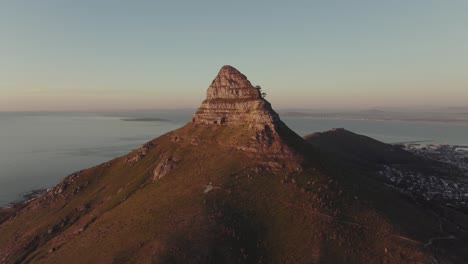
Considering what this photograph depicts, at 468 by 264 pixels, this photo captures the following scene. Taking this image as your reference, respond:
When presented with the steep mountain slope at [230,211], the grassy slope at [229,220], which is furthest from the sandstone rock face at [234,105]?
the grassy slope at [229,220]

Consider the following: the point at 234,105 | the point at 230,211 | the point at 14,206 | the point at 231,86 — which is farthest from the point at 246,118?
the point at 14,206

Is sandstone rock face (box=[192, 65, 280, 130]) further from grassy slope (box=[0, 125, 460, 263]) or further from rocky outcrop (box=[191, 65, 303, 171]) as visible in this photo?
grassy slope (box=[0, 125, 460, 263])

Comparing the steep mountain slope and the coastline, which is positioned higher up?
the steep mountain slope

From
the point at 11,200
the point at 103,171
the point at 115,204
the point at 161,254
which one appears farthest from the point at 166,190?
the point at 11,200

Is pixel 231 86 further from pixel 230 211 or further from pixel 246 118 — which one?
pixel 230 211

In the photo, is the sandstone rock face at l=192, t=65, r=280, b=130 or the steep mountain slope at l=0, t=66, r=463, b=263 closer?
the steep mountain slope at l=0, t=66, r=463, b=263

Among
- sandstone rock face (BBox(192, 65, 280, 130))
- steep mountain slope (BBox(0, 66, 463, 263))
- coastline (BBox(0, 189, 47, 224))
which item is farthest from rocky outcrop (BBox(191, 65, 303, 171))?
coastline (BBox(0, 189, 47, 224))
